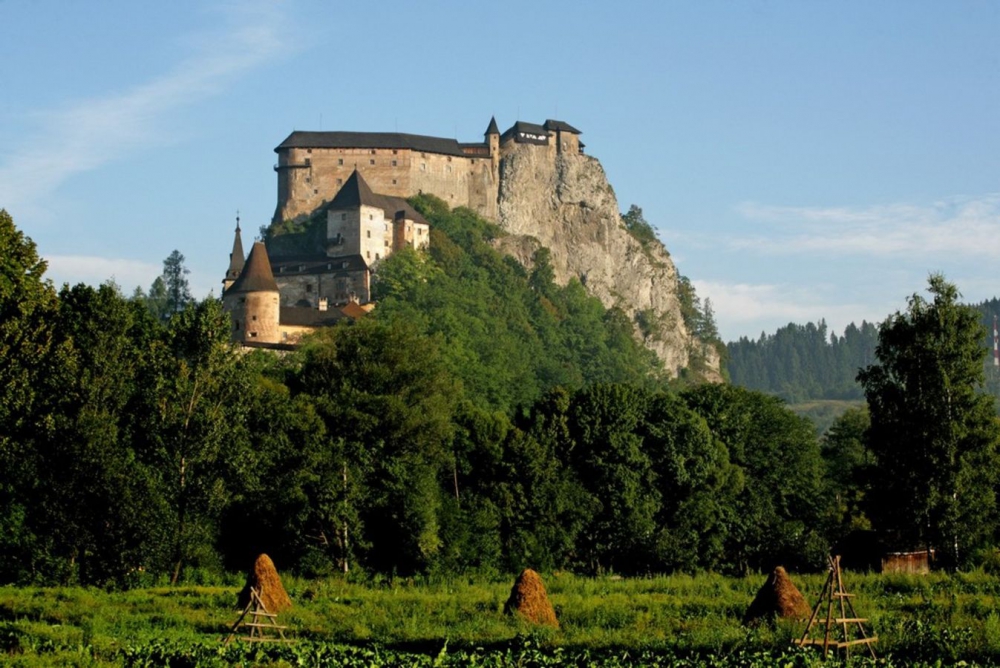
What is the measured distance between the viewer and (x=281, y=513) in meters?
50.9

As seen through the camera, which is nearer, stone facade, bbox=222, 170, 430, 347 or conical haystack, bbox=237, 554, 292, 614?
conical haystack, bbox=237, 554, 292, 614

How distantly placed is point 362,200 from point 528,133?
97.4 ft

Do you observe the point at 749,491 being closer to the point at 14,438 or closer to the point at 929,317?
the point at 929,317

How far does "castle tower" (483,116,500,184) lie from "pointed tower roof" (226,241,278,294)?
1813 inches

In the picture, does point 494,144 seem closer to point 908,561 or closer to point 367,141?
point 367,141

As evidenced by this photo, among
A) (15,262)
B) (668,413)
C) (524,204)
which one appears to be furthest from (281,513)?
(524,204)

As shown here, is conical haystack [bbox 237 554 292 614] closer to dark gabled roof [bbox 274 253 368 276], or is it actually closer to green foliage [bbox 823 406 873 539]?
green foliage [bbox 823 406 873 539]

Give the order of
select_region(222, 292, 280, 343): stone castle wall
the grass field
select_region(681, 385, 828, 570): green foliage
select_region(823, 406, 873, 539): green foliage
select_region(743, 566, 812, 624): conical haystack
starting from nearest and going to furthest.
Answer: the grass field → select_region(743, 566, 812, 624): conical haystack → select_region(823, 406, 873, 539): green foliage → select_region(681, 385, 828, 570): green foliage → select_region(222, 292, 280, 343): stone castle wall

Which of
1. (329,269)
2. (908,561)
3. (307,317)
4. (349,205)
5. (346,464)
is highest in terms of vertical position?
(349,205)

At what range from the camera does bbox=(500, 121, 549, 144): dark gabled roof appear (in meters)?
159

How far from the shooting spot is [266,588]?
A: 120 feet

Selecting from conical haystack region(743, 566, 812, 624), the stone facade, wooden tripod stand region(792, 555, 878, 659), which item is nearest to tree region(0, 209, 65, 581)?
conical haystack region(743, 566, 812, 624)

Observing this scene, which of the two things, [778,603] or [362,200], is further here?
[362,200]

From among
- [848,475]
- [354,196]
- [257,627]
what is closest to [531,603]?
[257,627]
